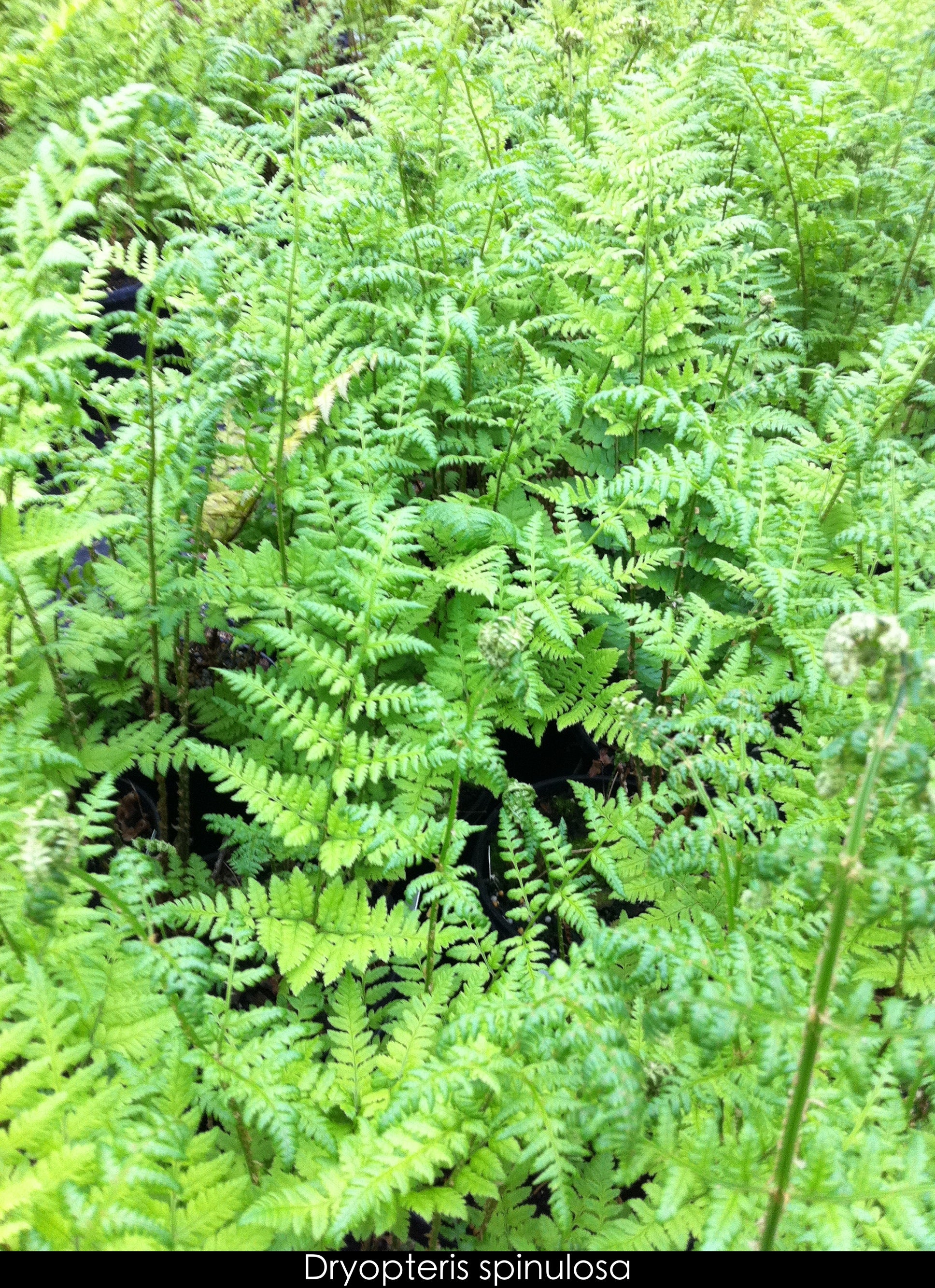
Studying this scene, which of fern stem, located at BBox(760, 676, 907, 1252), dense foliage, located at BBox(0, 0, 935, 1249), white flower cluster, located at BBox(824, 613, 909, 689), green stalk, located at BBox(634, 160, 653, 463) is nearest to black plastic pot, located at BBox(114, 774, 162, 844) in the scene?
dense foliage, located at BBox(0, 0, 935, 1249)

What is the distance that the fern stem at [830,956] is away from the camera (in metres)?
0.93

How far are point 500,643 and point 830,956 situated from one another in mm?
712

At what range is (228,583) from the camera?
2186mm

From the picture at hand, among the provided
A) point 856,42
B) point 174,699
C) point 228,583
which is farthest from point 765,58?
point 174,699

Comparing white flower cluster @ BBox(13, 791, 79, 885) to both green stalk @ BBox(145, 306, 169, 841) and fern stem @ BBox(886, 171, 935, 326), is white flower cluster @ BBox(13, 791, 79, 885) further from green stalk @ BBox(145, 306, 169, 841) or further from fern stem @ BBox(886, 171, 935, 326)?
fern stem @ BBox(886, 171, 935, 326)

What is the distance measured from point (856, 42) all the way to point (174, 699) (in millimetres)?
3906

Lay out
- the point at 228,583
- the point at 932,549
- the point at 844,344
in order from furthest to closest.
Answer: the point at 844,344 < the point at 228,583 < the point at 932,549

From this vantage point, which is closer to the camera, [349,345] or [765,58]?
[349,345]

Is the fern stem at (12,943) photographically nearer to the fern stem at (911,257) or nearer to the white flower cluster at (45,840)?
the white flower cluster at (45,840)

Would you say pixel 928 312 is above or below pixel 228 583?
above

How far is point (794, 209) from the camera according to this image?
3043 mm

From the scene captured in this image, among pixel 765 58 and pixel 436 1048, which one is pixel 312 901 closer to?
pixel 436 1048

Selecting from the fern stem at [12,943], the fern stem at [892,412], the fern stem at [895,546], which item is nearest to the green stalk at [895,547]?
the fern stem at [895,546]

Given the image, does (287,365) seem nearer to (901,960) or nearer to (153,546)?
A: (153,546)
